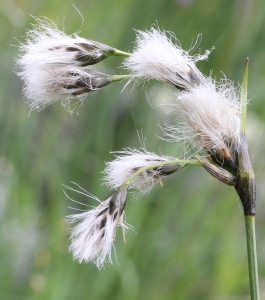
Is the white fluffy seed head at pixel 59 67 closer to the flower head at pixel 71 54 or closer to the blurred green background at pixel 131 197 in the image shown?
the flower head at pixel 71 54

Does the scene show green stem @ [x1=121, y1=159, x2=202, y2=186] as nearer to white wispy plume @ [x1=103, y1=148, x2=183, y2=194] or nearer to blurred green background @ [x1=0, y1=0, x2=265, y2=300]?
white wispy plume @ [x1=103, y1=148, x2=183, y2=194]

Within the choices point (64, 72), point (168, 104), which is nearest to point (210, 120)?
point (168, 104)

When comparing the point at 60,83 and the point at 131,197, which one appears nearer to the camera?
the point at 60,83

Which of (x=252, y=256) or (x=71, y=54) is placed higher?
(x=71, y=54)

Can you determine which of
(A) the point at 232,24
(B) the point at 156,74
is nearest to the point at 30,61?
(B) the point at 156,74

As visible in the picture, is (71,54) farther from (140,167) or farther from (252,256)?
(252,256)

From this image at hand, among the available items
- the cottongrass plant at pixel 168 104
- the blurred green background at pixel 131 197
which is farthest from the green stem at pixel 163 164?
the blurred green background at pixel 131 197

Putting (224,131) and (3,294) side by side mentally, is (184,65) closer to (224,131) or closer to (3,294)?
(224,131)

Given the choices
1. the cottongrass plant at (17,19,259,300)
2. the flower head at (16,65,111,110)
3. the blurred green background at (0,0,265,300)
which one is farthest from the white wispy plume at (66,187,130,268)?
the blurred green background at (0,0,265,300)
